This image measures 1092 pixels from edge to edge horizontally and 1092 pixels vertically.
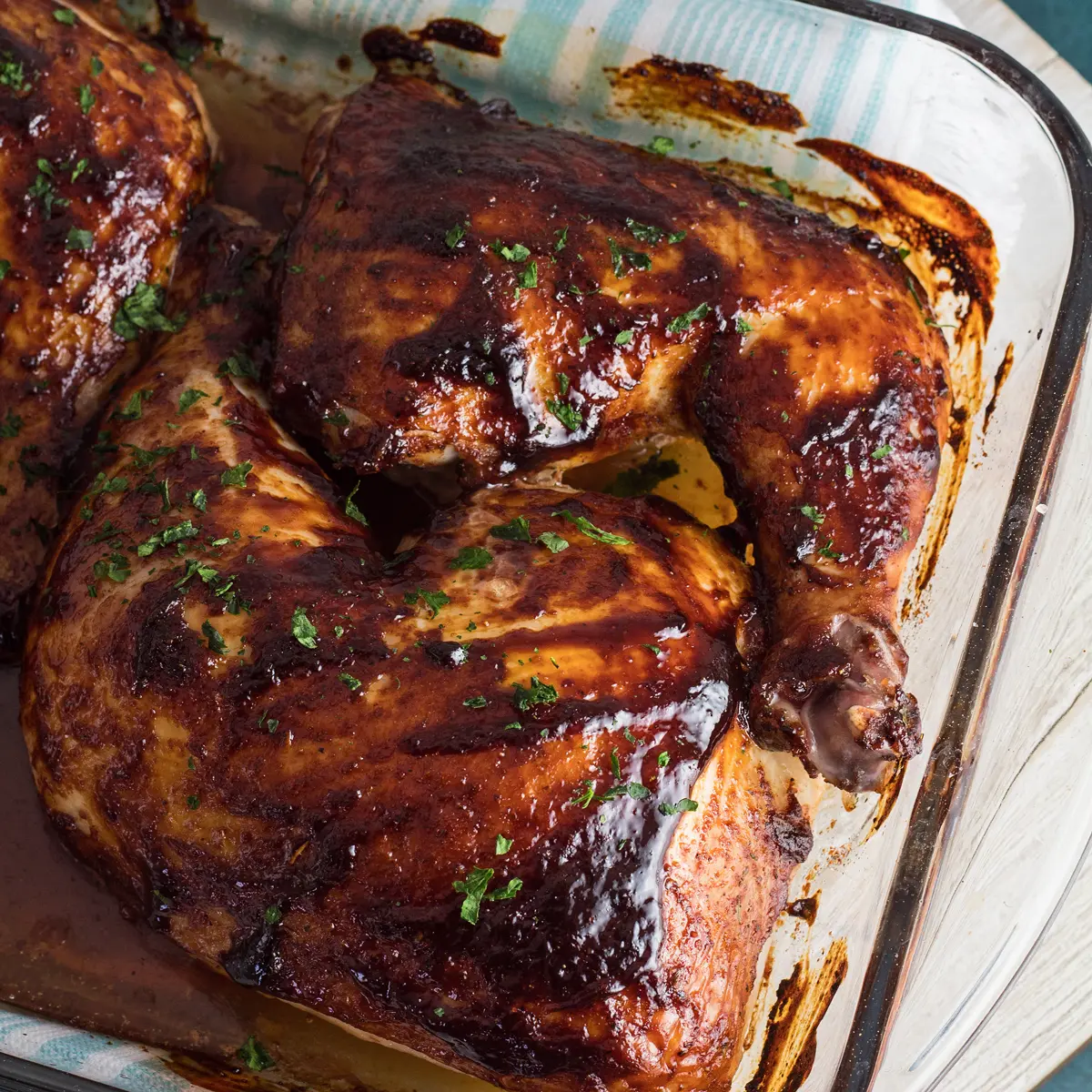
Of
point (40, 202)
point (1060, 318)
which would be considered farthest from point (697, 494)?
point (40, 202)

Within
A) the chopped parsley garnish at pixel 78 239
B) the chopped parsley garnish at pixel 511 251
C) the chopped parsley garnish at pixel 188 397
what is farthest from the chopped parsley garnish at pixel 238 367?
the chopped parsley garnish at pixel 511 251

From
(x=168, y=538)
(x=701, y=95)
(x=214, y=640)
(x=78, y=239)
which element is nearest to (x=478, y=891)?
(x=214, y=640)

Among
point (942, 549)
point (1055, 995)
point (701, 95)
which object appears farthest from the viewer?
point (1055, 995)

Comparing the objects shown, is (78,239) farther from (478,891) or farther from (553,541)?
(478,891)

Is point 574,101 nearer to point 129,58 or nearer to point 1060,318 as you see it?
point 129,58

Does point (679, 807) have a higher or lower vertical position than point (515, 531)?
lower
